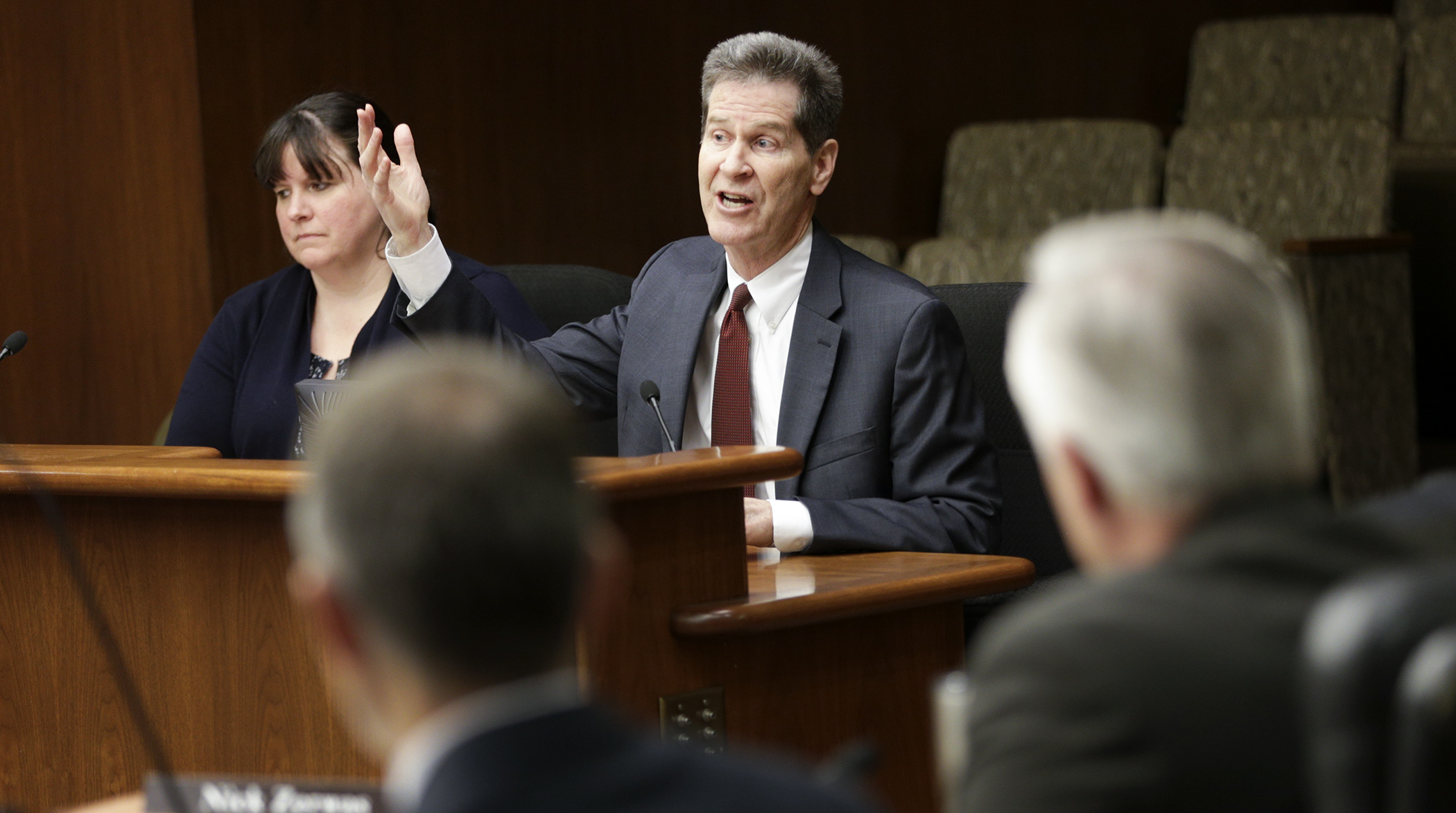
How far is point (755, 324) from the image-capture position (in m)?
2.43

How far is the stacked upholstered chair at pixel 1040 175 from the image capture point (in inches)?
181

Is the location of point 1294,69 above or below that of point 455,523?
above

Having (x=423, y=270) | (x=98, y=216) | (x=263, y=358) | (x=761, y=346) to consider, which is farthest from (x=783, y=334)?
(x=98, y=216)

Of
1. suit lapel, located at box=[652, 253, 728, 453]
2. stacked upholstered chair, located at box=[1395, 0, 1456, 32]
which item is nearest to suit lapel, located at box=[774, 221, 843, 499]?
suit lapel, located at box=[652, 253, 728, 453]

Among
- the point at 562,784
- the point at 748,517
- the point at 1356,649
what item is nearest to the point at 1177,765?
the point at 1356,649

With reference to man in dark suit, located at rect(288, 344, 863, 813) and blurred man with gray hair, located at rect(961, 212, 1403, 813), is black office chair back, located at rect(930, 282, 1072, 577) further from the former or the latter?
man in dark suit, located at rect(288, 344, 863, 813)

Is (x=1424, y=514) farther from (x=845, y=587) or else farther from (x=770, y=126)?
(x=770, y=126)

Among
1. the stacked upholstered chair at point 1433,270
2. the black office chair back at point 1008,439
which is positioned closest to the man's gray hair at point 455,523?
the black office chair back at point 1008,439

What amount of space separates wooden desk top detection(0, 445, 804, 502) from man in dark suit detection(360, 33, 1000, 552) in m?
0.39

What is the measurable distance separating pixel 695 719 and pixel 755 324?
0.84 meters

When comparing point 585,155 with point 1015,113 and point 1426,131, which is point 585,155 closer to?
point 1015,113

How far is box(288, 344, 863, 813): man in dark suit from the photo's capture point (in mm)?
756

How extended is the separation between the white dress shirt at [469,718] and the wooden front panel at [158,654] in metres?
0.94

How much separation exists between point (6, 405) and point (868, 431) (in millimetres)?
2042
